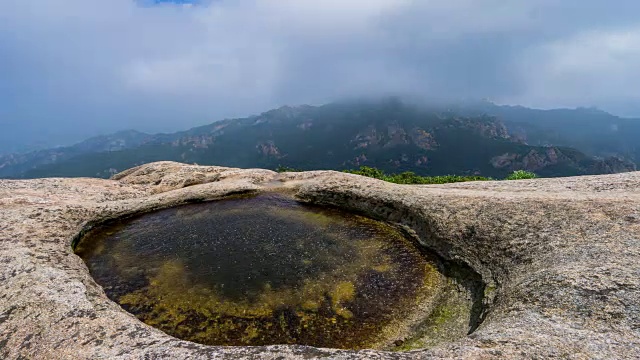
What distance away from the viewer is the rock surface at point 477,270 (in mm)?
13047

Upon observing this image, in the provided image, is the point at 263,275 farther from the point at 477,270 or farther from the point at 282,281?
the point at 477,270

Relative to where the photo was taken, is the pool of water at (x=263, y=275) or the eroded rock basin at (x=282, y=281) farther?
the pool of water at (x=263, y=275)

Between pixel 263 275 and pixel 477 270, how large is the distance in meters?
14.4

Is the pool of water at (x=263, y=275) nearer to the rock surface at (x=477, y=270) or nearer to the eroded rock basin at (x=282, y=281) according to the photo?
the eroded rock basin at (x=282, y=281)

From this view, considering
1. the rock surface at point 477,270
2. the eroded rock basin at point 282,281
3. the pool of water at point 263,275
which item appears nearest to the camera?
the rock surface at point 477,270

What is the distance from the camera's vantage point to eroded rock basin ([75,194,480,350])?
60.7 feet

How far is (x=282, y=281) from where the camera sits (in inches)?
901

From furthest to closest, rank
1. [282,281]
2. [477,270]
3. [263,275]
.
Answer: [263,275] < [282,281] < [477,270]

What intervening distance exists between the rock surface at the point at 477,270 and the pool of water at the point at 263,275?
2.44m

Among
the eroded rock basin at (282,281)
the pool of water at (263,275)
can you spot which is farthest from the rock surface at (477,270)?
the pool of water at (263,275)

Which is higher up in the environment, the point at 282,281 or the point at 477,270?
the point at 477,270

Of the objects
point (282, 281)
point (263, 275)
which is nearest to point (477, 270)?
point (282, 281)

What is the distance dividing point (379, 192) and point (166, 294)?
21.4 m

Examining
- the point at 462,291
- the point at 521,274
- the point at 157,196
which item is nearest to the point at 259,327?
the point at 462,291
